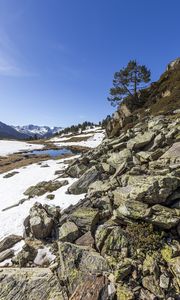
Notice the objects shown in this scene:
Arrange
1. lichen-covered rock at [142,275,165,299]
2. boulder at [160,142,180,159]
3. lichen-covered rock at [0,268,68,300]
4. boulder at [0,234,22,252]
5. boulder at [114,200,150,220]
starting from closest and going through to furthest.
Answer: lichen-covered rock at [142,275,165,299]
lichen-covered rock at [0,268,68,300]
boulder at [114,200,150,220]
boulder at [0,234,22,252]
boulder at [160,142,180,159]

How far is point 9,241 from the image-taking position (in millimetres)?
10852

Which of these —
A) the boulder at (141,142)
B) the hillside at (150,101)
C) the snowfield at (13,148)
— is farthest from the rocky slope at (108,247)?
the snowfield at (13,148)

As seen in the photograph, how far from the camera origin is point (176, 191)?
9141mm

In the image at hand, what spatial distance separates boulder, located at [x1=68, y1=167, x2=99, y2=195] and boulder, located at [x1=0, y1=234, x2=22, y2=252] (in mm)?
5179

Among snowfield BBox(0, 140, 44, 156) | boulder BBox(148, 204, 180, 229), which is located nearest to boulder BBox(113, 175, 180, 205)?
boulder BBox(148, 204, 180, 229)

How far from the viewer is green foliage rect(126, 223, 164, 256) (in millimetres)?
7707

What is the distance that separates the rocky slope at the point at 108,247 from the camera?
6883mm

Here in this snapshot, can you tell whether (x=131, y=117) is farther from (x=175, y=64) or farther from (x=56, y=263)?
(x=56, y=263)

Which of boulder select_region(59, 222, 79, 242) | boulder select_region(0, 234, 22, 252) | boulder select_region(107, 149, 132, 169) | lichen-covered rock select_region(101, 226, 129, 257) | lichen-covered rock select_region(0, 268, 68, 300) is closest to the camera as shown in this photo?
lichen-covered rock select_region(0, 268, 68, 300)

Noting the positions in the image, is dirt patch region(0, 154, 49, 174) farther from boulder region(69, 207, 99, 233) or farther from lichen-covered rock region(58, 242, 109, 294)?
lichen-covered rock region(58, 242, 109, 294)

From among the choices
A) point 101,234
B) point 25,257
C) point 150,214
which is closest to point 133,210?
point 150,214

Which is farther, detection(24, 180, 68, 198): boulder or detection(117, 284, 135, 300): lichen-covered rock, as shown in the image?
detection(24, 180, 68, 198): boulder

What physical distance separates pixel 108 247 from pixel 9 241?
6.33 meters

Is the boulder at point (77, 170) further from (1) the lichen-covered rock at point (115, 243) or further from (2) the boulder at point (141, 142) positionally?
(1) the lichen-covered rock at point (115, 243)
